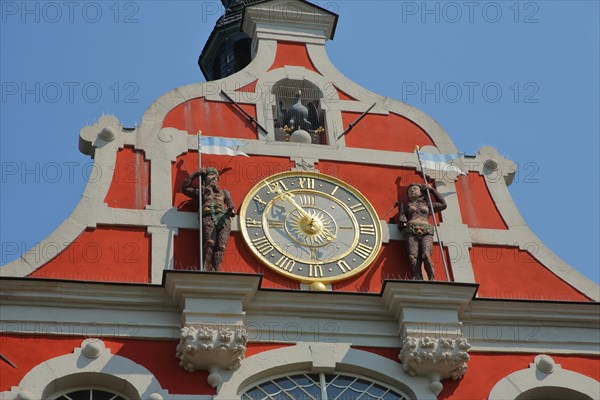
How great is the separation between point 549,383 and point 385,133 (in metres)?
5.11

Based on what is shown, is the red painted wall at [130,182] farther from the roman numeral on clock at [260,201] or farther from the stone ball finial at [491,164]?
the stone ball finial at [491,164]

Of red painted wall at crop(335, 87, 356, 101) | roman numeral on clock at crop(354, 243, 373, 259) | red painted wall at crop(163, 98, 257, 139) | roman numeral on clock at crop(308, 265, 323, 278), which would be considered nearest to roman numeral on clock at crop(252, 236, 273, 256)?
roman numeral on clock at crop(308, 265, 323, 278)

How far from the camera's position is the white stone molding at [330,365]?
2081cm

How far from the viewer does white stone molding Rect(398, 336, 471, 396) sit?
2094cm

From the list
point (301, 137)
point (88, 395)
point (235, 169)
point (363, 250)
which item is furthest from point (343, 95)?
point (88, 395)

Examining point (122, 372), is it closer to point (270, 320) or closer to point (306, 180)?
point (270, 320)

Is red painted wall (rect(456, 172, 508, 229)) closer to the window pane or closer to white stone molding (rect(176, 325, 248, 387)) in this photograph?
white stone molding (rect(176, 325, 248, 387))

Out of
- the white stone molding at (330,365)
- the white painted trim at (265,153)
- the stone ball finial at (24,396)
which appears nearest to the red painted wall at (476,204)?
the white painted trim at (265,153)

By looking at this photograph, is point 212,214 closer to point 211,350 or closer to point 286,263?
point 286,263

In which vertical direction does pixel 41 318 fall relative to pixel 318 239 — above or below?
below

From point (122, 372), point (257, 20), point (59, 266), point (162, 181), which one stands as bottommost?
point (122, 372)

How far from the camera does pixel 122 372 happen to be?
20.4 m

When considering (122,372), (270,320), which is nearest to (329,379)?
(270,320)

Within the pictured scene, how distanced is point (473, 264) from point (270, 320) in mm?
3304
